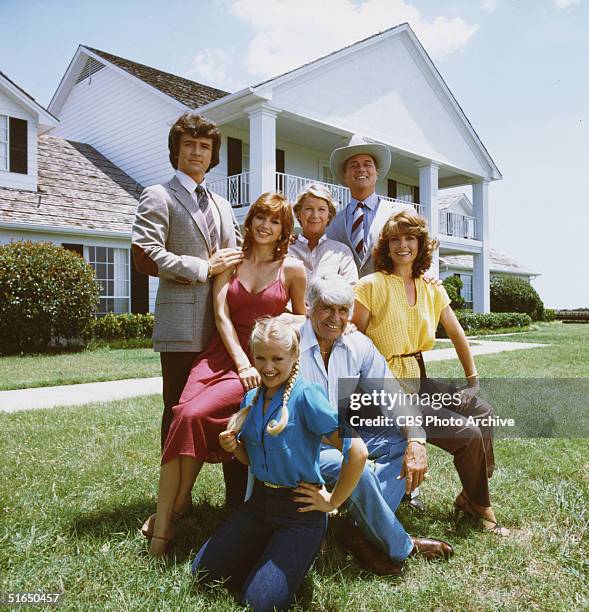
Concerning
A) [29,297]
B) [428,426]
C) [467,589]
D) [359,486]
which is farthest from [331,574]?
[29,297]

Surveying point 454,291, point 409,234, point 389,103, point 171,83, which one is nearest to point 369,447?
point 409,234

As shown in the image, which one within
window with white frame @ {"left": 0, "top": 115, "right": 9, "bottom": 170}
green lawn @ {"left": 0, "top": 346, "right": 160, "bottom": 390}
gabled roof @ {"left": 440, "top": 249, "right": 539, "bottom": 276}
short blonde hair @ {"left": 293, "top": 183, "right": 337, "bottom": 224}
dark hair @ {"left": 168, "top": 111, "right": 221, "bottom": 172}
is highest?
window with white frame @ {"left": 0, "top": 115, "right": 9, "bottom": 170}

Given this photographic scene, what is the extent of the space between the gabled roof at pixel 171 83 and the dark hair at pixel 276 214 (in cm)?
Answer: 1365

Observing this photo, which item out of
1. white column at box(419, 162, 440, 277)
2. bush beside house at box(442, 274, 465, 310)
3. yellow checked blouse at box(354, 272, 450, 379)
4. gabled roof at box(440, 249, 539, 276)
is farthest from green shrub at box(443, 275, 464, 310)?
yellow checked blouse at box(354, 272, 450, 379)

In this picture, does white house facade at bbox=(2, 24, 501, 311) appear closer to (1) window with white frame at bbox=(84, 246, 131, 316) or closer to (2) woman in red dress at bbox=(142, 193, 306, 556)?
(1) window with white frame at bbox=(84, 246, 131, 316)

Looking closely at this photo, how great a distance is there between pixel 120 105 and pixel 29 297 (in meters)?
8.60

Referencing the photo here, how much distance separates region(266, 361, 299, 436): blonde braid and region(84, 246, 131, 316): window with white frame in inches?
487

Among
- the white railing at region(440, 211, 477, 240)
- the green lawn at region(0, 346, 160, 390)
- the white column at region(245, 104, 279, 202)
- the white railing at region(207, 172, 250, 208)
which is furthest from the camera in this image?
the white railing at region(440, 211, 477, 240)

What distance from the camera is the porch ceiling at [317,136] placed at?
49.9ft

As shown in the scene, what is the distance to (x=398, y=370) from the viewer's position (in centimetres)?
312

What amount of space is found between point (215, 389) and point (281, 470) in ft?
1.86

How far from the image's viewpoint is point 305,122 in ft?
50.0

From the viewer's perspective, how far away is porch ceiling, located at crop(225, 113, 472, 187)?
15.2m

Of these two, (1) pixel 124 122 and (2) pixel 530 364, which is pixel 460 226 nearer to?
(1) pixel 124 122
